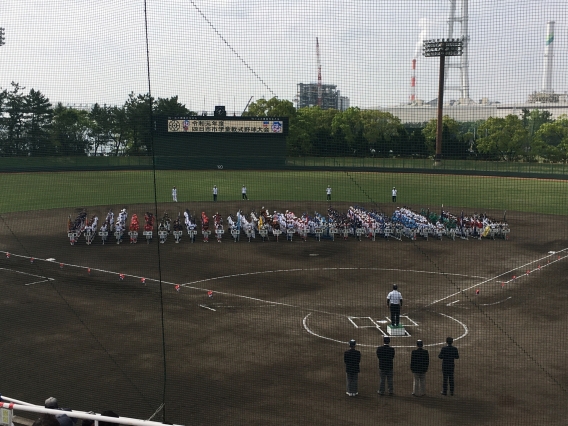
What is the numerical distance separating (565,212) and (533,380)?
79.6ft

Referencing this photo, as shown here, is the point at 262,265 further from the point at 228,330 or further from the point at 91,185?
the point at 91,185

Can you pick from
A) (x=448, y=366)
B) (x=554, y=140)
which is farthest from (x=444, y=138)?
(x=448, y=366)

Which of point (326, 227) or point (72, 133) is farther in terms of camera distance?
point (72, 133)

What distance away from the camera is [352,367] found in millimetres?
9938

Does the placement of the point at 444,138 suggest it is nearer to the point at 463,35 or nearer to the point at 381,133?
the point at 381,133

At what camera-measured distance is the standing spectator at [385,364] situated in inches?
390

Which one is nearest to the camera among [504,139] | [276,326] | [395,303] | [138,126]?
[395,303]

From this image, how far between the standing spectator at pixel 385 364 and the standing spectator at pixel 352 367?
0.36 m

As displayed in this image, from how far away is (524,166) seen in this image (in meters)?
36.3

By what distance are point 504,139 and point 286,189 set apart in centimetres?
1365

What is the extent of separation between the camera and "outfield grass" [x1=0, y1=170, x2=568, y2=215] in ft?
114

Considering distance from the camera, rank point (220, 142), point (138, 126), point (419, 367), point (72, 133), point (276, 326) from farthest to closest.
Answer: point (220, 142)
point (138, 126)
point (72, 133)
point (276, 326)
point (419, 367)

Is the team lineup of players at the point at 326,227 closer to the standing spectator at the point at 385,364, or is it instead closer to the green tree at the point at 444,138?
the green tree at the point at 444,138

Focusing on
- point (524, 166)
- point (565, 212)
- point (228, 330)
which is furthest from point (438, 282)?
point (524, 166)
